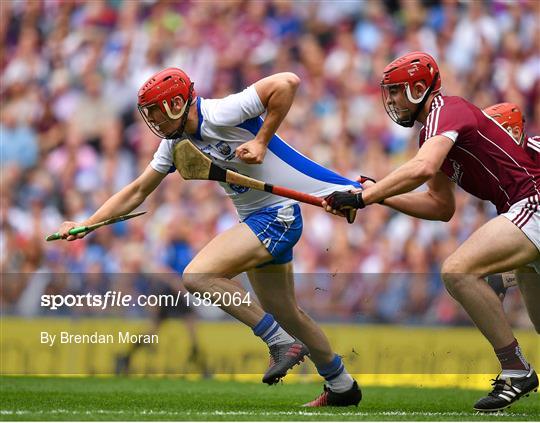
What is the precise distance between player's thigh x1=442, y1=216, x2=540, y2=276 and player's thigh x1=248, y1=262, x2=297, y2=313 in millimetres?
1095

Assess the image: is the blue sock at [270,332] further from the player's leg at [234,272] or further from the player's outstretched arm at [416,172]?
the player's outstretched arm at [416,172]

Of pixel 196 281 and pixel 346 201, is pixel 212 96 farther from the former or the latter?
pixel 346 201

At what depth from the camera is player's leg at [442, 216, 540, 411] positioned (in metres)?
7.28

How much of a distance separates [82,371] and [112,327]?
0.49 meters

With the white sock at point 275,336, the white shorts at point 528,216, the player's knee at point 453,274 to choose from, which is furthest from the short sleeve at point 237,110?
the white shorts at point 528,216

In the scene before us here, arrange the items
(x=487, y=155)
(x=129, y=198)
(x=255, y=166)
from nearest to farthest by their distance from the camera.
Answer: (x=487, y=155), (x=255, y=166), (x=129, y=198)

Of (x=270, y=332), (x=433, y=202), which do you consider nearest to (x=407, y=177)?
(x=433, y=202)

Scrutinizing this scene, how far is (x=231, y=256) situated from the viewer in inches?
298

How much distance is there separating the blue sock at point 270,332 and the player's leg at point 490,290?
114 cm

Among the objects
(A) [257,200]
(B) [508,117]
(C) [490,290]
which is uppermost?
(B) [508,117]

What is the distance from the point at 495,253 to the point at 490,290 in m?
0.25

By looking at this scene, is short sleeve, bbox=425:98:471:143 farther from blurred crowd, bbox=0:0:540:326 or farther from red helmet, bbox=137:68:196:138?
blurred crowd, bbox=0:0:540:326

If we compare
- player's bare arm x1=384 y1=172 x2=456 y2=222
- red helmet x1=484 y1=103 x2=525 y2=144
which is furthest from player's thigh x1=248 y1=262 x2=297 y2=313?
red helmet x1=484 y1=103 x2=525 y2=144

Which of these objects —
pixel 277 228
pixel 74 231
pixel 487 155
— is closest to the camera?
pixel 487 155
